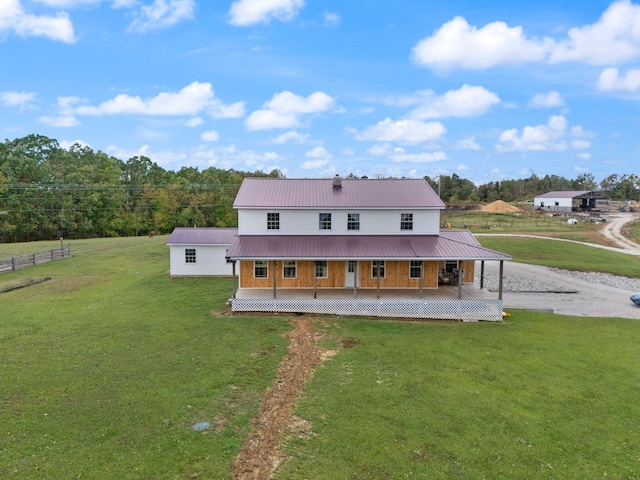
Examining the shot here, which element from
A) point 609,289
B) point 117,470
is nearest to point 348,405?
point 117,470

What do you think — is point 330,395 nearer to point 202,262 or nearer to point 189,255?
point 202,262

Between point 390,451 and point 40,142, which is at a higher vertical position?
point 40,142

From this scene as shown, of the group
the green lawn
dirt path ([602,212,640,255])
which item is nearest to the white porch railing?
the green lawn

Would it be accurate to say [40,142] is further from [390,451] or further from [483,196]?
[483,196]

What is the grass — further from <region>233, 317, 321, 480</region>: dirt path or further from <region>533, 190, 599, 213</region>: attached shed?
<region>533, 190, 599, 213</region>: attached shed

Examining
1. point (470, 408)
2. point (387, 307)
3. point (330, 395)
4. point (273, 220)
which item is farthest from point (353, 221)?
point (470, 408)
